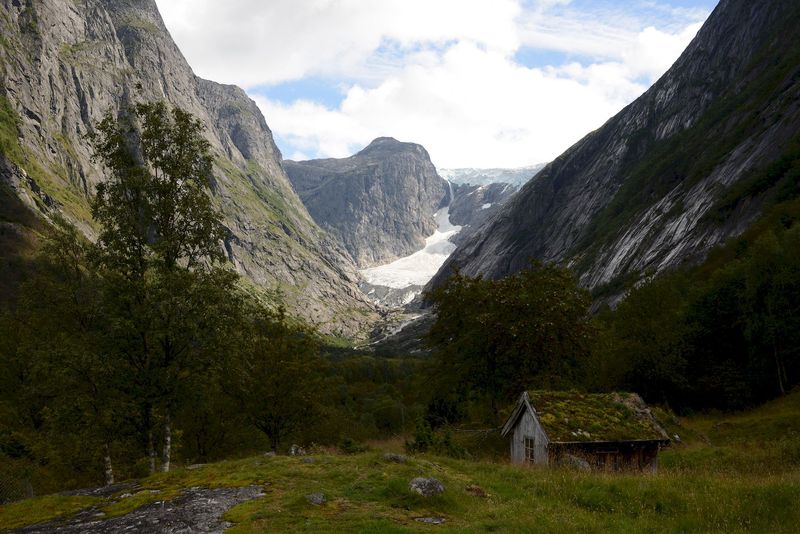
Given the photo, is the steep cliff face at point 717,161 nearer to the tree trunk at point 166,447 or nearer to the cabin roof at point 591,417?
the cabin roof at point 591,417

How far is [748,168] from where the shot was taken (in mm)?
107562

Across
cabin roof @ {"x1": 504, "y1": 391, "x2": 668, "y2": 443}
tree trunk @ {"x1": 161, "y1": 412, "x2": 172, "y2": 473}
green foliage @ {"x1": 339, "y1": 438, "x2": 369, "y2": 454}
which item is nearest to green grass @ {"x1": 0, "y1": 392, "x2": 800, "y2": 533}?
tree trunk @ {"x1": 161, "y1": 412, "x2": 172, "y2": 473}

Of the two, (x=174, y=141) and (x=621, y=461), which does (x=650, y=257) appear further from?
(x=174, y=141)

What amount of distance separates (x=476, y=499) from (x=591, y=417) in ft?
40.0

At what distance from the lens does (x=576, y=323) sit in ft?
117

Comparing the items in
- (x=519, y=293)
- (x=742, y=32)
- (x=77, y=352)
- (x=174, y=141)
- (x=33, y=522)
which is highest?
(x=742, y=32)

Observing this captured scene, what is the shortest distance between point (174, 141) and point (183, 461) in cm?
2419

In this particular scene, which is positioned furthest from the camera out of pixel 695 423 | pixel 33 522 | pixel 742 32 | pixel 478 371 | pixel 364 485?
pixel 742 32

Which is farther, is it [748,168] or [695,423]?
[748,168]

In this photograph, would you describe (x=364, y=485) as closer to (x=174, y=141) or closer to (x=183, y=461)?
(x=174, y=141)

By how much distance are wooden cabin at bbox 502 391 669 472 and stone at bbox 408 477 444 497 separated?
922cm

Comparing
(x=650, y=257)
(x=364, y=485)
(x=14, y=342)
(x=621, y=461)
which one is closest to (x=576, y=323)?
(x=621, y=461)

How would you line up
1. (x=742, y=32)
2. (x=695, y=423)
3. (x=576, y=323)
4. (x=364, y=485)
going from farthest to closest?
(x=742, y=32) → (x=695, y=423) → (x=576, y=323) → (x=364, y=485)

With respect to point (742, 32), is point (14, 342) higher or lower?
lower
